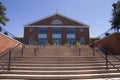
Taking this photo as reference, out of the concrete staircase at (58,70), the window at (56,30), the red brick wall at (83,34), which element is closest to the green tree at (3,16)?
the concrete staircase at (58,70)

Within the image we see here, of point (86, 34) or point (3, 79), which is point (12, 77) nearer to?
point (3, 79)

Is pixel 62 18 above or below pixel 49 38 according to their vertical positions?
above

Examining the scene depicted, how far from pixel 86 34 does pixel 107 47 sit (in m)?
23.6

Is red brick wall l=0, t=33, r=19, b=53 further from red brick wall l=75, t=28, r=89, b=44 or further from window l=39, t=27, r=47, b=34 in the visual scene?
red brick wall l=75, t=28, r=89, b=44

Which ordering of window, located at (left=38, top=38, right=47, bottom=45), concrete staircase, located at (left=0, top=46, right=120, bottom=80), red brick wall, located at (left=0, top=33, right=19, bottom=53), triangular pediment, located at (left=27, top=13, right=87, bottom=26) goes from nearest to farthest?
concrete staircase, located at (left=0, top=46, right=120, bottom=80) → red brick wall, located at (left=0, top=33, right=19, bottom=53) → window, located at (left=38, top=38, right=47, bottom=45) → triangular pediment, located at (left=27, top=13, right=87, bottom=26)

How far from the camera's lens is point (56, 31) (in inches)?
1690

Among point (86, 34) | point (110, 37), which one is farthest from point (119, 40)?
point (86, 34)

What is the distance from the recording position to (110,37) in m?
18.7

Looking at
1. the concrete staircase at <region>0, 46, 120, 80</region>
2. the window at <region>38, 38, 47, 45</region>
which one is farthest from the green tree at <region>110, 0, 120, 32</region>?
the window at <region>38, 38, 47, 45</region>

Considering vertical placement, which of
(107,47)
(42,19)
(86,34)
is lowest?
(107,47)

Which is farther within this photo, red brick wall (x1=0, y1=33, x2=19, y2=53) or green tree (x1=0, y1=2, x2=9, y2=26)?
green tree (x1=0, y1=2, x2=9, y2=26)

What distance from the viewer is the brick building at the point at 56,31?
4197cm

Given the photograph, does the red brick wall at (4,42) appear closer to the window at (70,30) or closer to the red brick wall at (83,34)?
the window at (70,30)

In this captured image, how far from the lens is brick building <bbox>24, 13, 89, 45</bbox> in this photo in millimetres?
41969
